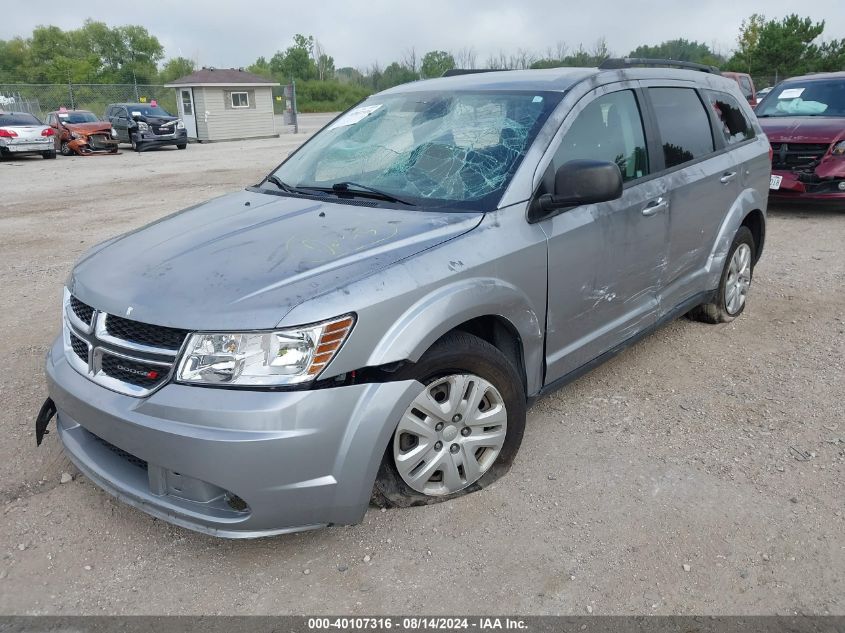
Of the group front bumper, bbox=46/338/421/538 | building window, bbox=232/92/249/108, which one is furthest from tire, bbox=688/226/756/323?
building window, bbox=232/92/249/108

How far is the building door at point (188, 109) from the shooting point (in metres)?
29.6

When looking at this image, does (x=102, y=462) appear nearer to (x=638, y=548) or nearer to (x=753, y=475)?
(x=638, y=548)

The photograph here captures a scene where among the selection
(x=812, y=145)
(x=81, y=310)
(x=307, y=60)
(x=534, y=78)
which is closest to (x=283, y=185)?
(x=81, y=310)

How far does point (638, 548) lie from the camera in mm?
2684

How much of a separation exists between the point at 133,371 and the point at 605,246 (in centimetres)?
221

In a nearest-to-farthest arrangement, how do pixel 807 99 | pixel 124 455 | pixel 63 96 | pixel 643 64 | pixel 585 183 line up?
pixel 124 455
pixel 585 183
pixel 643 64
pixel 807 99
pixel 63 96

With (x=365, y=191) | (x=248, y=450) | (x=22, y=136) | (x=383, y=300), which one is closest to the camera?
(x=248, y=450)

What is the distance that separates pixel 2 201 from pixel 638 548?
13.1 m

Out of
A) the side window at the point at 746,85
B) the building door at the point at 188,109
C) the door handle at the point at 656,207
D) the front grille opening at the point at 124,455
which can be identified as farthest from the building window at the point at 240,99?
the front grille opening at the point at 124,455

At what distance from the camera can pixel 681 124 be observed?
4156 mm

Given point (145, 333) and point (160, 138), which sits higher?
point (160, 138)

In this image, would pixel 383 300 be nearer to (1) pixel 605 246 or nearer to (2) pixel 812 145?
(1) pixel 605 246

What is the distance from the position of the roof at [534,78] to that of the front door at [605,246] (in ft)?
0.35

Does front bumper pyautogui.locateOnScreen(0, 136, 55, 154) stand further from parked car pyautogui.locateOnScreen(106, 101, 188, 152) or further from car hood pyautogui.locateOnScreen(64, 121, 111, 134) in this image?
parked car pyautogui.locateOnScreen(106, 101, 188, 152)
